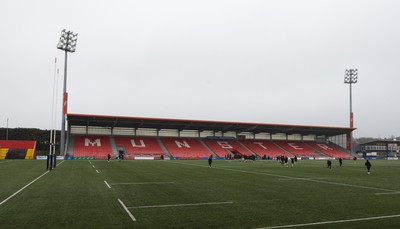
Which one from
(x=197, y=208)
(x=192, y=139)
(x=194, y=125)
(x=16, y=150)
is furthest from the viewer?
(x=192, y=139)

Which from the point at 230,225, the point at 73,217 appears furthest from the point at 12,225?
the point at 230,225

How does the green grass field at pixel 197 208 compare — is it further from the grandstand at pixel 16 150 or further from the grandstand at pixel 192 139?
the grandstand at pixel 16 150

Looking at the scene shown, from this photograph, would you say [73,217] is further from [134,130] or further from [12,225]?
[134,130]

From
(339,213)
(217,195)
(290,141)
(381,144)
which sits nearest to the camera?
(339,213)

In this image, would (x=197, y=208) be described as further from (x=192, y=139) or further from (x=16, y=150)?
(x=192, y=139)

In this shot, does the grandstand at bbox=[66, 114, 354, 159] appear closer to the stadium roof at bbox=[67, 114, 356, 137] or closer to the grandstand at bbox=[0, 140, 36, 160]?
the stadium roof at bbox=[67, 114, 356, 137]

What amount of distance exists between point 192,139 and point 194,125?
6297 millimetres

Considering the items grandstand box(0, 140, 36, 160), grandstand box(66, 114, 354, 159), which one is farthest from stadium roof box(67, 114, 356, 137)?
grandstand box(0, 140, 36, 160)

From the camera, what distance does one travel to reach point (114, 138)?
253 feet

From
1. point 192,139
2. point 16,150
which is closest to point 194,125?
point 192,139

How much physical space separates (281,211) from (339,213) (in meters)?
1.90

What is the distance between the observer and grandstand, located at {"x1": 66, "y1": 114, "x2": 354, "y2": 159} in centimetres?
7075

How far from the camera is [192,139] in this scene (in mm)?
84500

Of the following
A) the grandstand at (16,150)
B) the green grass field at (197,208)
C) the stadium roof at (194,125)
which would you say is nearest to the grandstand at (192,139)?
the stadium roof at (194,125)
